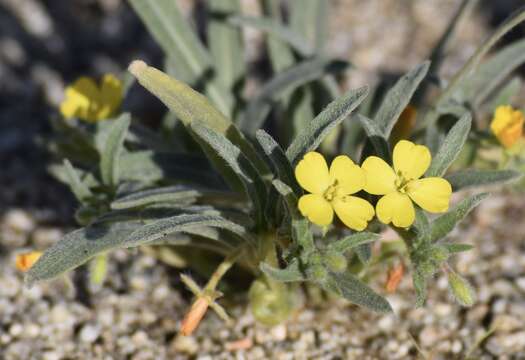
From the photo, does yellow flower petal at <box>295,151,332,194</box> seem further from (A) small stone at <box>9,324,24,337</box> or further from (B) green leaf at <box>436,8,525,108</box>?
(A) small stone at <box>9,324,24,337</box>

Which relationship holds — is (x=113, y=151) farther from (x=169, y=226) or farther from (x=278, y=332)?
(x=278, y=332)

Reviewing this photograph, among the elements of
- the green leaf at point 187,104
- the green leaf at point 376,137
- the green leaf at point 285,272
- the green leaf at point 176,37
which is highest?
the green leaf at point 176,37

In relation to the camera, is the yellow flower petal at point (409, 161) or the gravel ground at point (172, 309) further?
the gravel ground at point (172, 309)

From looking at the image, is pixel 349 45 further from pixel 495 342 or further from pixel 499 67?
pixel 495 342

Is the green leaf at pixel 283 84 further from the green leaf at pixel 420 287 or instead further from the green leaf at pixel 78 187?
the green leaf at pixel 420 287

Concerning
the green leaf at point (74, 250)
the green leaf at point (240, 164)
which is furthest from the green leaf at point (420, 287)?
the green leaf at point (74, 250)

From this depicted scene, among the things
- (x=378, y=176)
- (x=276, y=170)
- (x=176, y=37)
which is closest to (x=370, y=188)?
(x=378, y=176)
